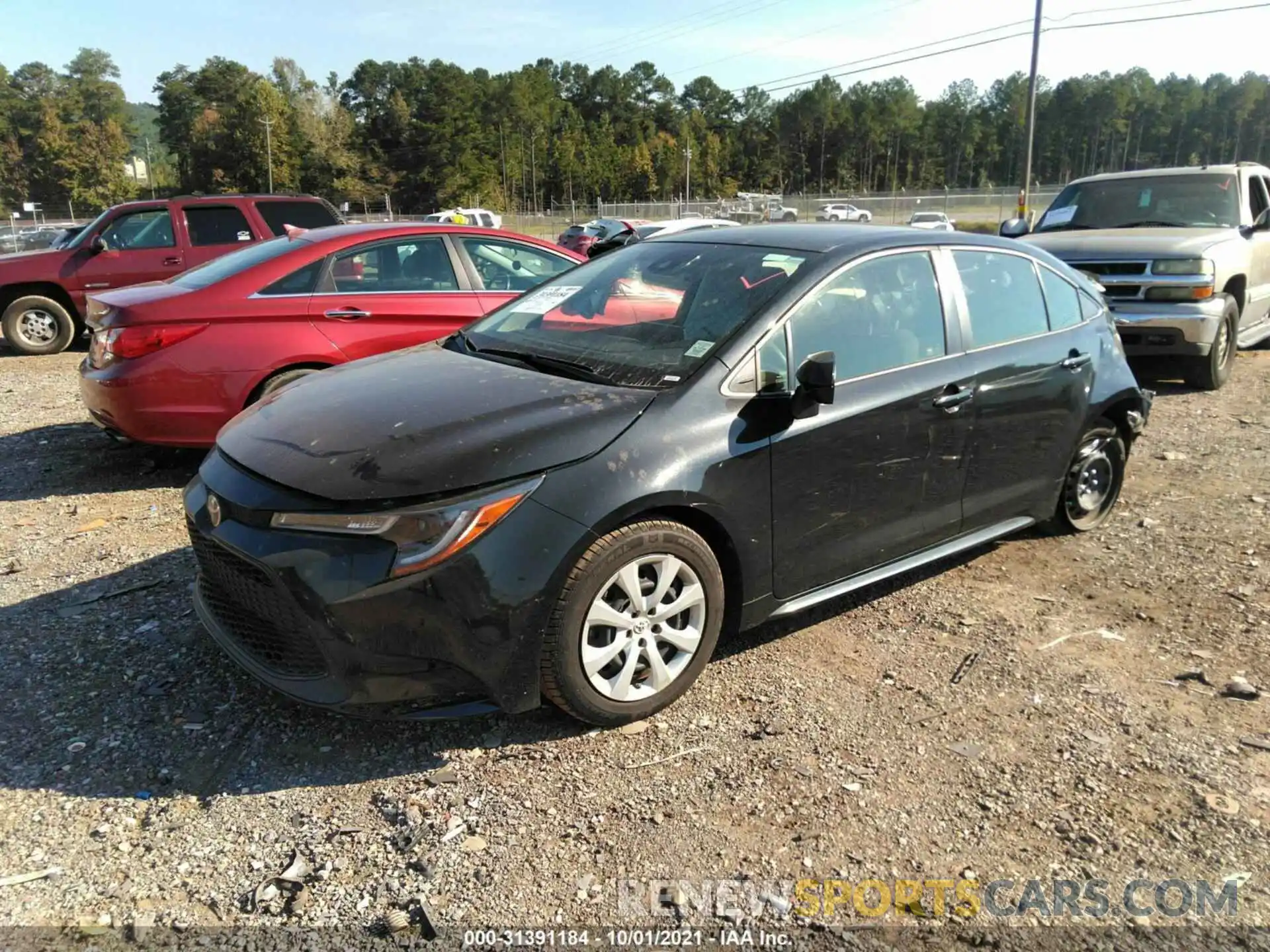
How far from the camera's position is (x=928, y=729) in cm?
321

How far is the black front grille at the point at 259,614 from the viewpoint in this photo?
9.27 ft

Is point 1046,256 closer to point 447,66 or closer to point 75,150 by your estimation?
point 75,150

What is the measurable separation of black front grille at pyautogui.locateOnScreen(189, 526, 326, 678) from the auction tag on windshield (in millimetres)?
9576

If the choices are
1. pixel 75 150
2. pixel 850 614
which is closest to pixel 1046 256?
pixel 850 614

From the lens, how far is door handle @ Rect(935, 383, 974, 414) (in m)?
3.83

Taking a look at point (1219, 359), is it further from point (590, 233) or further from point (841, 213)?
point (841, 213)

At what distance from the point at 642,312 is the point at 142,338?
10.8 ft

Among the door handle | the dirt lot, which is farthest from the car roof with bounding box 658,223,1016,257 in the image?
the dirt lot

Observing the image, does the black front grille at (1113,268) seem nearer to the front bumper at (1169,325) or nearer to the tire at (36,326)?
the front bumper at (1169,325)

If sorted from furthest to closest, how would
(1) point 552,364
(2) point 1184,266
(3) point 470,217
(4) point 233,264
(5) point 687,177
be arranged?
(5) point 687,177, (3) point 470,217, (2) point 1184,266, (4) point 233,264, (1) point 552,364

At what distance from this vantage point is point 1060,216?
10016 millimetres

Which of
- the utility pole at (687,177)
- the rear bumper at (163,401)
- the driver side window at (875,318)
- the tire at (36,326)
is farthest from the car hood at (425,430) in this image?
the utility pole at (687,177)

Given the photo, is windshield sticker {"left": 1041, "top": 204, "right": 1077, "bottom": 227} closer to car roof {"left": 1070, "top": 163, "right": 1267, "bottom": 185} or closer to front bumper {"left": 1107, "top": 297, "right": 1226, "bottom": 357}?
car roof {"left": 1070, "top": 163, "right": 1267, "bottom": 185}

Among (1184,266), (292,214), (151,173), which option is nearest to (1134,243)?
(1184,266)
